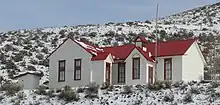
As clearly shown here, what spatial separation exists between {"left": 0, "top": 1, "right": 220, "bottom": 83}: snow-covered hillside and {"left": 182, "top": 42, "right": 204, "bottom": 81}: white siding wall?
33.7ft

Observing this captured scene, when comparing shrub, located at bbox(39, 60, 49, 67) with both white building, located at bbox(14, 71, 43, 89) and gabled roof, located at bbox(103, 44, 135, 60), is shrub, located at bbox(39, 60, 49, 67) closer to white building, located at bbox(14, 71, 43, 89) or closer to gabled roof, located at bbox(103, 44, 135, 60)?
white building, located at bbox(14, 71, 43, 89)

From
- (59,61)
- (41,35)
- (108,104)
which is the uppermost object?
(41,35)

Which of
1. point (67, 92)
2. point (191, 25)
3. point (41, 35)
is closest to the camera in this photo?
point (67, 92)

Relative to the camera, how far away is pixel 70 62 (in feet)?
148

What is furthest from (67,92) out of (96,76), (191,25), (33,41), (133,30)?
(191,25)

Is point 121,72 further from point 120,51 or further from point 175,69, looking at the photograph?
point 175,69

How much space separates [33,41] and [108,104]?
147 ft

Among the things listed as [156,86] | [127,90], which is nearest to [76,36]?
[127,90]

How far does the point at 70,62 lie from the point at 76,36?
3725cm

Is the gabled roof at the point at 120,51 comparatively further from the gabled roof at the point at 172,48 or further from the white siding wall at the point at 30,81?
the white siding wall at the point at 30,81

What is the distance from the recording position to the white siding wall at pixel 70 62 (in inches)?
1743

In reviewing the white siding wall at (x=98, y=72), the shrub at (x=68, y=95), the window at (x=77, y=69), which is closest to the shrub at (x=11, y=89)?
the shrub at (x=68, y=95)

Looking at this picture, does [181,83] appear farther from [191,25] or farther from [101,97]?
[191,25]

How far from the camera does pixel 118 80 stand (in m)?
45.5
